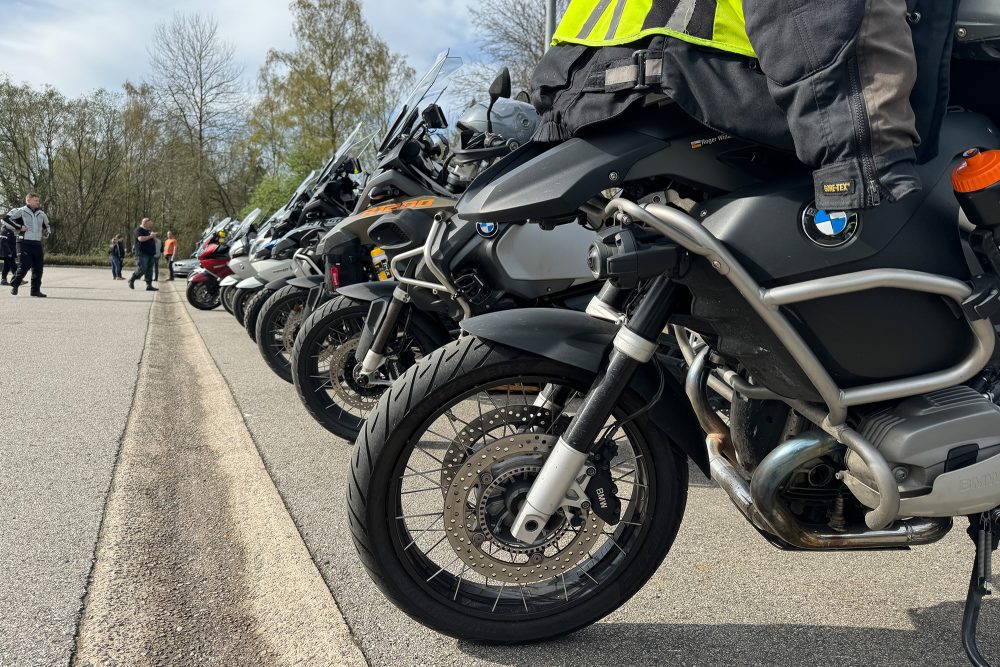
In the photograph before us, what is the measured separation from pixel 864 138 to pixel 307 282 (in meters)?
4.24

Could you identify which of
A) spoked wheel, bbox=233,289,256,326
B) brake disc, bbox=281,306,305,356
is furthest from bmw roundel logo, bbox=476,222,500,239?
spoked wheel, bbox=233,289,256,326

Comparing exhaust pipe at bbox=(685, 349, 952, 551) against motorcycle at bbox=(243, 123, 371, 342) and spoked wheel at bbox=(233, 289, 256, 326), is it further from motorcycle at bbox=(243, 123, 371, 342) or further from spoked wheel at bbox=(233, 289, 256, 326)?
spoked wheel at bbox=(233, 289, 256, 326)

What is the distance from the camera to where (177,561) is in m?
2.33

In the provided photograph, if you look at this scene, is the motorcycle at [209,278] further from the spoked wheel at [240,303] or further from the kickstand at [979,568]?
the kickstand at [979,568]

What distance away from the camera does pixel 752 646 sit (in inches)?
76.6

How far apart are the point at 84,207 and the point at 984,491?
125 ft

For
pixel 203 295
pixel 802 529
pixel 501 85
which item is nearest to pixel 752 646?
pixel 802 529

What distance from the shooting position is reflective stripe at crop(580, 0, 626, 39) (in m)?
1.77

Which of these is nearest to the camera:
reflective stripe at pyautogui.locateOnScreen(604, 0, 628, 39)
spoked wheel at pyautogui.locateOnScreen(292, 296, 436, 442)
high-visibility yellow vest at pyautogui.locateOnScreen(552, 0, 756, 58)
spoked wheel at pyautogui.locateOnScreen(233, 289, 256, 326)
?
high-visibility yellow vest at pyautogui.locateOnScreen(552, 0, 756, 58)

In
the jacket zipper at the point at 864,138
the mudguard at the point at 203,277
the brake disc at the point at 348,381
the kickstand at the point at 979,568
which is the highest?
the jacket zipper at the point at 864,138

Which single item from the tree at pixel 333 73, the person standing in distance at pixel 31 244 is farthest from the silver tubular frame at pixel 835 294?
the tree at pixel 333 73

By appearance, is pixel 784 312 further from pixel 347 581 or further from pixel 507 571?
pixel 347 581

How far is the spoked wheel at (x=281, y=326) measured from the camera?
5.12 metres

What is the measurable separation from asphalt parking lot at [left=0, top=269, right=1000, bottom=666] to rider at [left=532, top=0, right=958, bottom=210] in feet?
3.97
